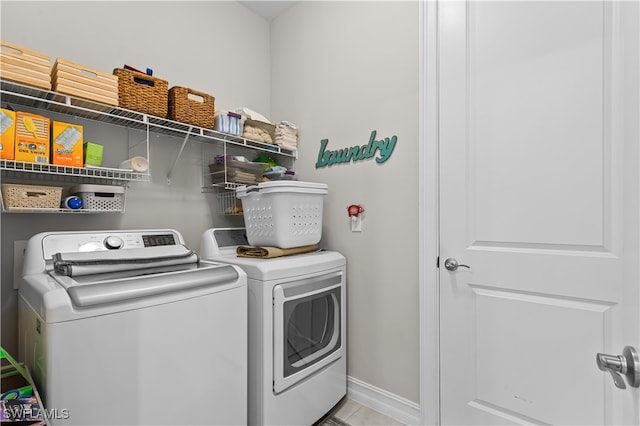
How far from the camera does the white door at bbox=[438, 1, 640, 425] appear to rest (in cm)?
121

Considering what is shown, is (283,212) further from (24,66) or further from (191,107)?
(24,66)

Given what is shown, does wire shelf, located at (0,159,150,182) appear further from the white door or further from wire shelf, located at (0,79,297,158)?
the white door

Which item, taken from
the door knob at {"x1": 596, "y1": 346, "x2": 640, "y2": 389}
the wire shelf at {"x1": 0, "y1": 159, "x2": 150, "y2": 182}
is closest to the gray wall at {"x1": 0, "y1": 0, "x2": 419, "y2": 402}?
the wire shelf at {"x1": 0, "y1": 159, "x2": 150, "y2": 182}

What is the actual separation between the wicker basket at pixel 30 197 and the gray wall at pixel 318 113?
0.21m

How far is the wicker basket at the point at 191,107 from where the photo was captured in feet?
5.76

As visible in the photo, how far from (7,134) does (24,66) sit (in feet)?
0.92

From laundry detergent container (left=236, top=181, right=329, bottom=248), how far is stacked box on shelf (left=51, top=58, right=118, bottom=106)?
2.55 feet

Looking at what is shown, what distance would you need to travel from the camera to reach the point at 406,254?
179cm

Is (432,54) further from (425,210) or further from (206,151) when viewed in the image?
(206,151)

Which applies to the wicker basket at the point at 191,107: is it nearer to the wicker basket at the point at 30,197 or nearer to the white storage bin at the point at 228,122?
the white storage bin at the point at 228,122

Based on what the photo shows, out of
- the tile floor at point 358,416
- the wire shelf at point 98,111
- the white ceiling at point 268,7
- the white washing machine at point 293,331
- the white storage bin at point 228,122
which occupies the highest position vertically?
the white ceiling at point 268,7

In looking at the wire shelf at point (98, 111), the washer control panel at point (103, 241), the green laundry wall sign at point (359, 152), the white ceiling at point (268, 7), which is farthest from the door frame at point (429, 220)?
the washer control panel at point (103, 241)

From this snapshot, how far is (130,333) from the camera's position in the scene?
1075 millimetres

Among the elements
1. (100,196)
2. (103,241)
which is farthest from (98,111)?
(103,241)
